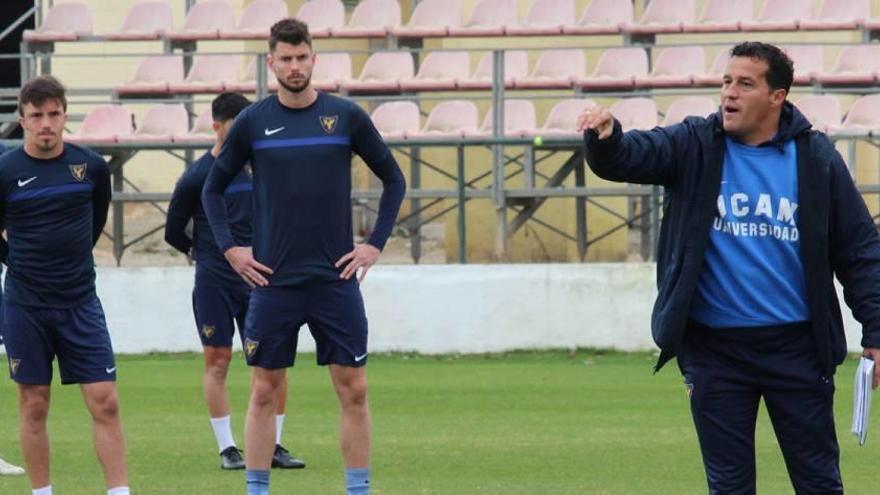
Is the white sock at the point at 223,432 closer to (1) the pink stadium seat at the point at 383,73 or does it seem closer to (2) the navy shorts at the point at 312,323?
(2) the navy shorts at the point at 312,323

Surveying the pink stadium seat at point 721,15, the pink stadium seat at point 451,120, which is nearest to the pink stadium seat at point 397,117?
the pink stadium seat at point 451,120

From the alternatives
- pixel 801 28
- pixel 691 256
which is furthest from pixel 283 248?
pixel 801 28

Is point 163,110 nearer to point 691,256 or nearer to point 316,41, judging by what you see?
point 316,41

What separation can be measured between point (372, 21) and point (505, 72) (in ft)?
9.74

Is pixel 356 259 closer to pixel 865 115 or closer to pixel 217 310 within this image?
pixel 217 310

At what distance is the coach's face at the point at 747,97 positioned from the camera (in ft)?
23.1

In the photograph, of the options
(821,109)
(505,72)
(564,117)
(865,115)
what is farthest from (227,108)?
(505,72)

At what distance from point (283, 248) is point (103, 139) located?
47.8 ft

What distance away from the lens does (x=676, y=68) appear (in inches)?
964

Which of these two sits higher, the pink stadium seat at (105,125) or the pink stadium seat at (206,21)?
the pink stadium seat at (206,21)

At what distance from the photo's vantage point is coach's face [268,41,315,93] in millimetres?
9148

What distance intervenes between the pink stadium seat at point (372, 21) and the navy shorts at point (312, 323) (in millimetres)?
17826

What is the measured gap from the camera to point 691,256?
7.01 meters

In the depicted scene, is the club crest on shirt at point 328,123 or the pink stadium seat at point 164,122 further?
the pink stadium seat at point 164,122
